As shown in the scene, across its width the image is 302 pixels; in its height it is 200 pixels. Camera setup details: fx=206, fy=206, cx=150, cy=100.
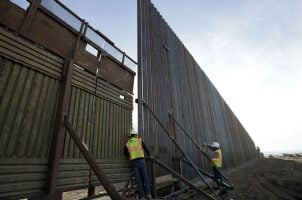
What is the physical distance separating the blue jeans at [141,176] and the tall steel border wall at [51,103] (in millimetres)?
351

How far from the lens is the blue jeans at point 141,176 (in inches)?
215

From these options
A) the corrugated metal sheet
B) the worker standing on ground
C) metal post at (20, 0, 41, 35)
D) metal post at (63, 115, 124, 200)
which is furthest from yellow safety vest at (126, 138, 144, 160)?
metal post at (20, 0, 41, 35)

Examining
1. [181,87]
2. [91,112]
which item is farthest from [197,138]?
[91,112]

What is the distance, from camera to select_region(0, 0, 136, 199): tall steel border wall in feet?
11.4

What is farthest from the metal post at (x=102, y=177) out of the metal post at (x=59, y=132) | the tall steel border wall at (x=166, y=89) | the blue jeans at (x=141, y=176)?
the tall steel border wall at (x=166, y=89)

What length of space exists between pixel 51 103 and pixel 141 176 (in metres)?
3.11

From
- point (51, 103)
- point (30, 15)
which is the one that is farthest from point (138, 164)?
point (30, 15)

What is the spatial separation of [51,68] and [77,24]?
157 centimetres

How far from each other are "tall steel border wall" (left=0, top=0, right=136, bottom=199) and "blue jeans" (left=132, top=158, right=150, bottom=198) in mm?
351

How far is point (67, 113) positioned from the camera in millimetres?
Answer: 4461

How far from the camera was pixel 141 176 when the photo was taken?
572cm

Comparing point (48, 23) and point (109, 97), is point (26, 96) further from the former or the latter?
point (109, 97)

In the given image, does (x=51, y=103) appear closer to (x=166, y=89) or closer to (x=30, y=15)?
(x=30, y=15)

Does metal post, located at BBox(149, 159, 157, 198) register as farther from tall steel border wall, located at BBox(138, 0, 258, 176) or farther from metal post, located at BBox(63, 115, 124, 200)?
metal post, located at BBox(63, 115, 124, 200)
